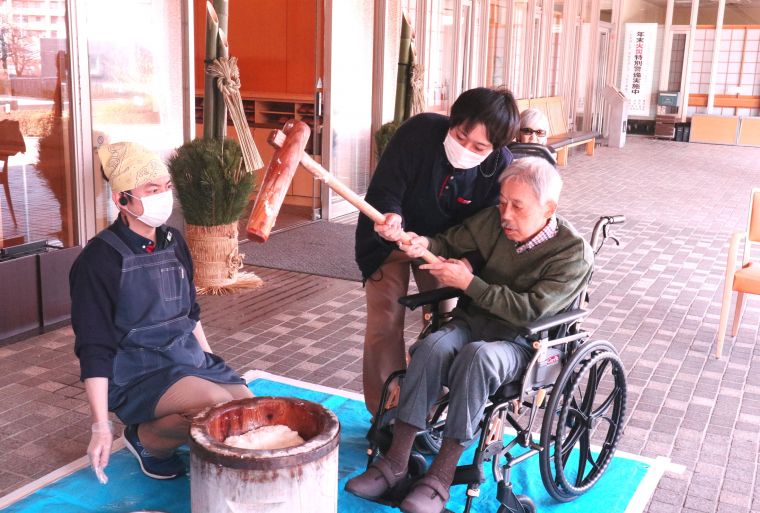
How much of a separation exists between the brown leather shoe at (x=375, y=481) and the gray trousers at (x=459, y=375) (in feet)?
0.52

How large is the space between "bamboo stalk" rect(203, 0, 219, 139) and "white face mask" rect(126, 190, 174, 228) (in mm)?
2604

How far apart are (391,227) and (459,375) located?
506mm

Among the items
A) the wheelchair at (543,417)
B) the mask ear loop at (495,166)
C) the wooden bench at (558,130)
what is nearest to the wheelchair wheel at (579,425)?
the wheelchair at (543,417)

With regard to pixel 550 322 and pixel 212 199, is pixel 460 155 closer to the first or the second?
pixel 550 322

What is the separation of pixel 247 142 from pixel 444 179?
7.66 feet

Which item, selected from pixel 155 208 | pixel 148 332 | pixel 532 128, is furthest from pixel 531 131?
pixel 148 332

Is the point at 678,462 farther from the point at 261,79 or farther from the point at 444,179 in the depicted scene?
the point at 261,79

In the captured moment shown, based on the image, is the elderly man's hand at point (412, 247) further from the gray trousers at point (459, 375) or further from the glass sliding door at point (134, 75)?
the glass sliding door at point (134, 75)

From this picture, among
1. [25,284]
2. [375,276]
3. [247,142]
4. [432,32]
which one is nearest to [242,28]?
[432,32]

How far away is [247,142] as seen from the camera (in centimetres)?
488

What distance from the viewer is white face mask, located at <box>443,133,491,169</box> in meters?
2.71

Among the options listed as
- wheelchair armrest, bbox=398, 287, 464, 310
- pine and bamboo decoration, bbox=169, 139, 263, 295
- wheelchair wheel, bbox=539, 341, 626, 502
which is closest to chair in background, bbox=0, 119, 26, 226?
pine and bamboo decoration, bbox=169, 139, 263, 295

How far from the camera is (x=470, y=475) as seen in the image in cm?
239

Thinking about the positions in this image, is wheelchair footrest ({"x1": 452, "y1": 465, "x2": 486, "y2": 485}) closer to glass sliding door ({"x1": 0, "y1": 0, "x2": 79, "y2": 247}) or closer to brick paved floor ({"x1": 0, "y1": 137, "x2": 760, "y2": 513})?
brick paved floor ({"x1": 0, "y1": 137, "x2": 760, "y2": 513})
